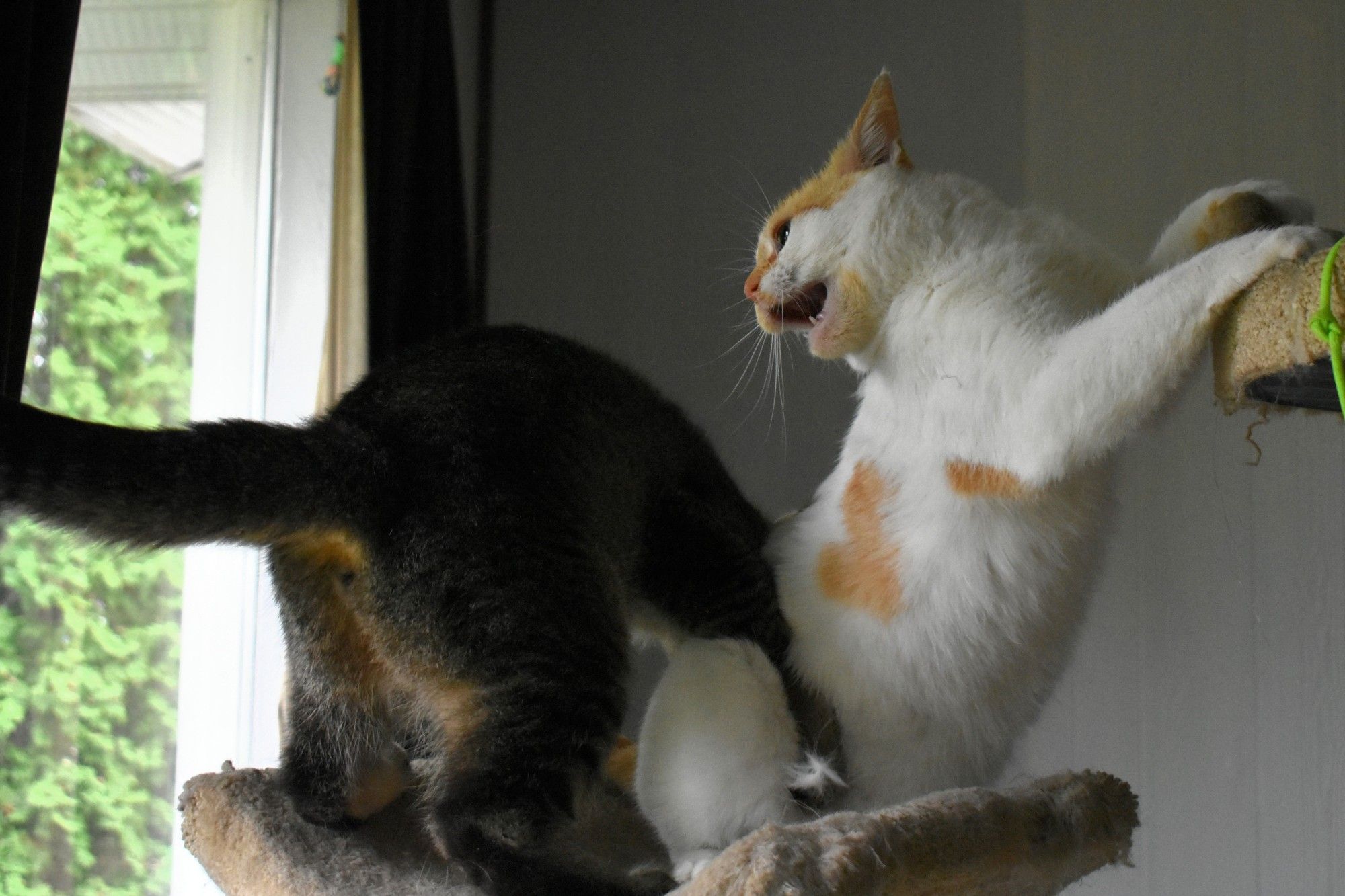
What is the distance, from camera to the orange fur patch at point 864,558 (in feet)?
3.87

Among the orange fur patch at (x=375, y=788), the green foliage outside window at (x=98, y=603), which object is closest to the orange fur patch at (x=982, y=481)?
the orange fur patch at (x=375, y=788)

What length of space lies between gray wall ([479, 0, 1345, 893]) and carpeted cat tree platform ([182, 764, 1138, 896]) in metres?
0.34

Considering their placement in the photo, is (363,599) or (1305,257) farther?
(363,599)

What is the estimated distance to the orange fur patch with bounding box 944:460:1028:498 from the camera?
3.37 ft

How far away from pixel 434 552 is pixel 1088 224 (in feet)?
6.86

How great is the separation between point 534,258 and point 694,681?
208 centimetres

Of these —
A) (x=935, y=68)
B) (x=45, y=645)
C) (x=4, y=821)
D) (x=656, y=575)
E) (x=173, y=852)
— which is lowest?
(x=173, y=852)

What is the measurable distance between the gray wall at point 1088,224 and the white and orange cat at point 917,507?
1.11ft

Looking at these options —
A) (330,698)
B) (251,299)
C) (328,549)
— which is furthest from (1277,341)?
(251,299)

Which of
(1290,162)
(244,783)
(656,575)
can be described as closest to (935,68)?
(1290,162)

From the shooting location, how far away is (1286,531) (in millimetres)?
2053

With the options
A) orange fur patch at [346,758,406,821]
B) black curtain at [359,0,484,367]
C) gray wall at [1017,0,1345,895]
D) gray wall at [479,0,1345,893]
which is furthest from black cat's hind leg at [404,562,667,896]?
gray wall at [1017,0,1345,895]

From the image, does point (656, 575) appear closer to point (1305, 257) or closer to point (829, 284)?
point (829, 284)

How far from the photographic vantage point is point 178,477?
3.03 ft
